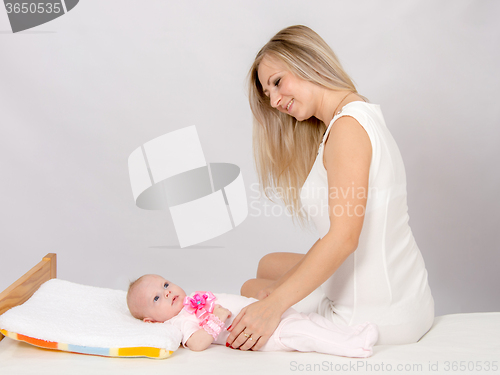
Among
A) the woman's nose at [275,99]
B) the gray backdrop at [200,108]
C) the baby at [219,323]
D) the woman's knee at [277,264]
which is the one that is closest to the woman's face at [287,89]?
the woman's nose at [275,99]

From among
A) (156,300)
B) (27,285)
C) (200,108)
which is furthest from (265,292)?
(200,108)

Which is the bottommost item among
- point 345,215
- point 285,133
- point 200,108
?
point 345,215

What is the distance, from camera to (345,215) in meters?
1.35

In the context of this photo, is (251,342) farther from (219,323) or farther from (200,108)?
(200,108)

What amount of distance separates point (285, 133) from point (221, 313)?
0.81 metres

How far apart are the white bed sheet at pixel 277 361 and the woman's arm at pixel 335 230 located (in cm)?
11

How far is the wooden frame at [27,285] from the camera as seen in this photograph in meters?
1.56

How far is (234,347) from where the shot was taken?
1472 mm

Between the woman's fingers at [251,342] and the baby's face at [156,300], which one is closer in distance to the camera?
the woman's fingers at [251,342]

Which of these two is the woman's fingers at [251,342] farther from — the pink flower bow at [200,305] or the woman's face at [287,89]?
the woman's face at [287,89]

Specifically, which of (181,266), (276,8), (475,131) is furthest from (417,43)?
(181,266)

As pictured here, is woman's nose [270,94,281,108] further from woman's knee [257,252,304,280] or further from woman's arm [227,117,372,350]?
woman's knee [257,252,304,280]

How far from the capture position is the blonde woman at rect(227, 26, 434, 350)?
4.51 ft

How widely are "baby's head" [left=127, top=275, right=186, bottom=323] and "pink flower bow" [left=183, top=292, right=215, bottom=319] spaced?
67 mm
